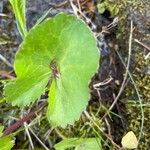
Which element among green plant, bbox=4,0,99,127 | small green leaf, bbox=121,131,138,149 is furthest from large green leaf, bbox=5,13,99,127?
small green leaf, bbox=121,131,138,149

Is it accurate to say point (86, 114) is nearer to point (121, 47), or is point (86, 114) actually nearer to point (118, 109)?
point (118, 109)

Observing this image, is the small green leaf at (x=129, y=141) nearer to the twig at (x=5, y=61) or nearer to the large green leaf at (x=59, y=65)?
the large green leaf at (x=59, y=65)

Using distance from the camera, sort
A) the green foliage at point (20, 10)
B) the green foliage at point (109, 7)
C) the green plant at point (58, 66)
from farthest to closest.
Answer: the green foliage at point (109, 7) < the green foliage at point (20, 10) < the green plant at point (58, 66)

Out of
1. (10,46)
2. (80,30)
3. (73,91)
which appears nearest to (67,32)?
(80,30)

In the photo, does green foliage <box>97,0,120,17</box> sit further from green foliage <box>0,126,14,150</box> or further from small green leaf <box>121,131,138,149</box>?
Answer: green foliage <box>0,126,14,150</box>

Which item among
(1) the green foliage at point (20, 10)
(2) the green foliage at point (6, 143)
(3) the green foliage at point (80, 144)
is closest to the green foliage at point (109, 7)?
(1) the green foliage at point (20, 10)

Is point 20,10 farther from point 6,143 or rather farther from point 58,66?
point 6,143
